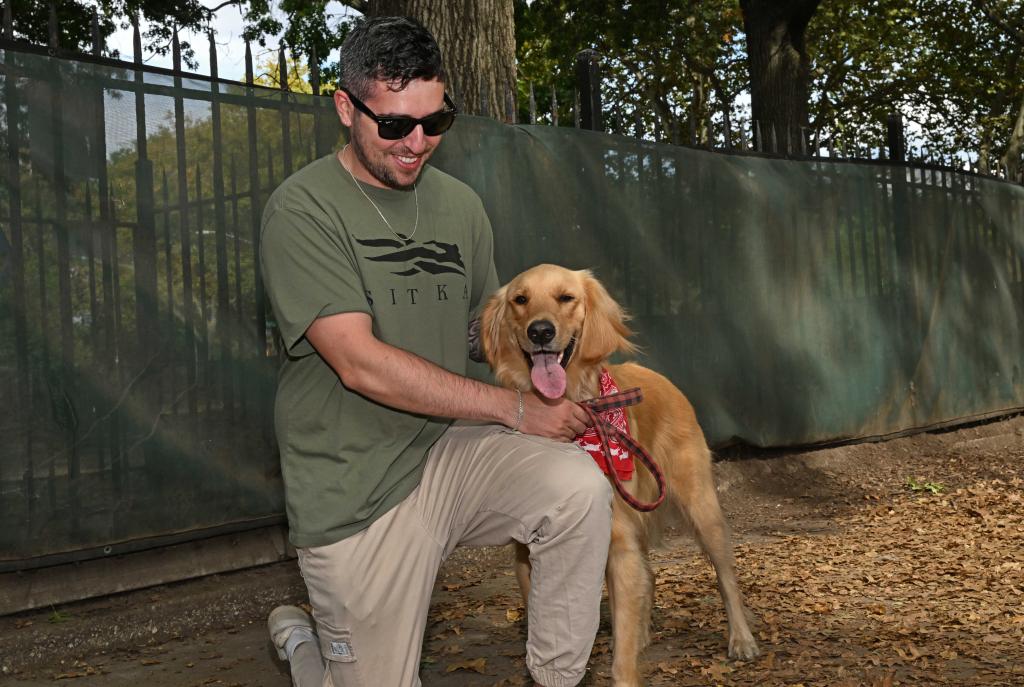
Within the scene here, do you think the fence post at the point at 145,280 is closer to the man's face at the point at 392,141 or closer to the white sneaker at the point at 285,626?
the white sneaker at the point at 285,626

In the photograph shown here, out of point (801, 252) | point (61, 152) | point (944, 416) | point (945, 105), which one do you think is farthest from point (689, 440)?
point (945, 105)

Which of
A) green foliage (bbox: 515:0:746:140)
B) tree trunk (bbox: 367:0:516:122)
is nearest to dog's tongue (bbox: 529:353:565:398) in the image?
tree trunk (bbox: 367:0:516:122)

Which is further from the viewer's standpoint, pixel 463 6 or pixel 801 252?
pixel 801 252

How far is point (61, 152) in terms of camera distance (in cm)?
405

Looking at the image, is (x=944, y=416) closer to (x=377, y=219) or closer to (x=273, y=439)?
(x=273, y=439)

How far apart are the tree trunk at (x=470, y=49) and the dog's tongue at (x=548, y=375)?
293 cm

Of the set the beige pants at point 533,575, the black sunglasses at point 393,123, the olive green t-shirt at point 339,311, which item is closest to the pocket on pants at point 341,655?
the beige pants at point 533,575

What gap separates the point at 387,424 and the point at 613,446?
991 mm

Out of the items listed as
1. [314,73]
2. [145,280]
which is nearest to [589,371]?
[145,280]

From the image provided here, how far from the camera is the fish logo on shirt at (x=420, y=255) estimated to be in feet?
9.09

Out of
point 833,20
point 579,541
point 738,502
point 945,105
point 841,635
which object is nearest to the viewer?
point 579,541

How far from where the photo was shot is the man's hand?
2.75 metres

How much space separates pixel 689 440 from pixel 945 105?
23978 mm

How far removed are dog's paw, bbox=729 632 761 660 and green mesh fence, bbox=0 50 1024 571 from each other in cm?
219
